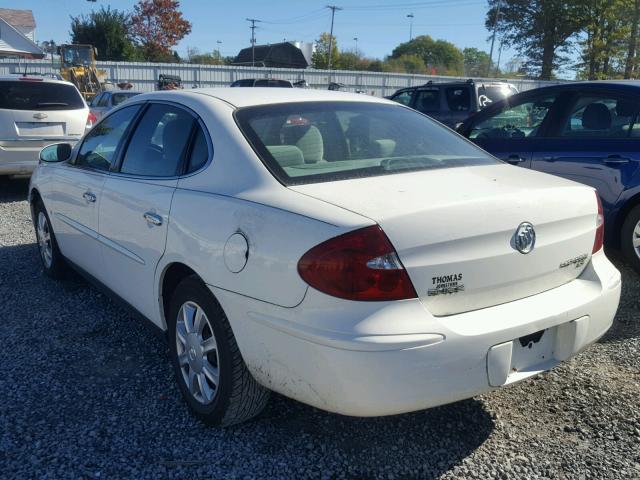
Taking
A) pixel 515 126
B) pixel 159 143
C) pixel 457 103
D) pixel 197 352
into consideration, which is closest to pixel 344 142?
pixel 159 143

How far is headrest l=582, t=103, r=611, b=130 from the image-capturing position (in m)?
4.96

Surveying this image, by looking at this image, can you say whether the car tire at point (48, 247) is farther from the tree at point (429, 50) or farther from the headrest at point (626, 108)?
the tree at point (429, 50)

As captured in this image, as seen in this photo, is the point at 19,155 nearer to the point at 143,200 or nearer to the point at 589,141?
the point at 143,200

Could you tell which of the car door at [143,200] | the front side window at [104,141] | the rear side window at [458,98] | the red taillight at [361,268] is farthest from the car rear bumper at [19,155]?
the rear side window at [458,98]

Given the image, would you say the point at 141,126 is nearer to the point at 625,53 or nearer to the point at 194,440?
the point at 194,440

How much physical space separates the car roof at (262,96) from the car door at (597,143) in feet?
7.19

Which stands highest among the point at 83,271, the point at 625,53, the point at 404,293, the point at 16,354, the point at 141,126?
the point at 625,53

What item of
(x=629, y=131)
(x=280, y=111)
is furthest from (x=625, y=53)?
(x=280, y=111)

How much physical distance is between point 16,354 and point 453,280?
9.04 ft

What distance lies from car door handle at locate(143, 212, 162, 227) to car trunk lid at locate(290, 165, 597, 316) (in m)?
0.85

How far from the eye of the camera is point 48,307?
4.36 meters

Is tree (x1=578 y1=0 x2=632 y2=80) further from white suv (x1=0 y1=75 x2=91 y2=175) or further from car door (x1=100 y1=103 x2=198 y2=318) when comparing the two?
car door (x1=100 y1=103 x2=198 y2=318)

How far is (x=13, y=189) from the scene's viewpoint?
9398 millimetres

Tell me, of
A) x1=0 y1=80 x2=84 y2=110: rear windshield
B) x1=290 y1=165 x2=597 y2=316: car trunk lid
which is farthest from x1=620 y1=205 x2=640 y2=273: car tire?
x1=0 y1=80 x2=84 y2=110: rear windshield
